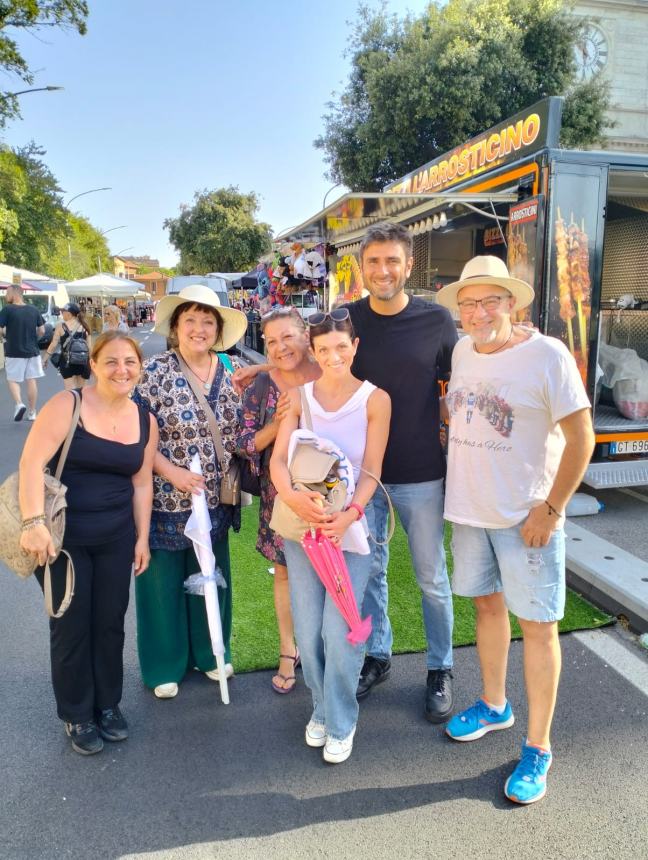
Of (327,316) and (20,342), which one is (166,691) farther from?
(20,342)

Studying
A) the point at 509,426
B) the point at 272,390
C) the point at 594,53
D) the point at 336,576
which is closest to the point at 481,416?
the point at 509,426

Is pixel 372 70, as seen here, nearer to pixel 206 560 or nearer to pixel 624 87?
pixel 624 87

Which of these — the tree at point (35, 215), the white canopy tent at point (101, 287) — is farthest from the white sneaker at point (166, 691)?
the tree at point (35, 215)

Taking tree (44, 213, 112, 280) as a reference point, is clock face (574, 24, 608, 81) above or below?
above

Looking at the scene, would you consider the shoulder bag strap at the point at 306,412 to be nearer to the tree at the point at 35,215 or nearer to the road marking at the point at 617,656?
the road marking at the point at 617,656

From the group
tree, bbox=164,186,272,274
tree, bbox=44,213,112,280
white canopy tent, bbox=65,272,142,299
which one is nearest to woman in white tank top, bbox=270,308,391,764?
white canopy tent, bbox=65,272,142,299

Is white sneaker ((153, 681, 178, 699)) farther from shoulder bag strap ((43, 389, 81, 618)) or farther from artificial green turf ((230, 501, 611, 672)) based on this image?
shoulder bag strap ((43, 389, 81, 618))

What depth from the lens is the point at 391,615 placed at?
362 centimetres

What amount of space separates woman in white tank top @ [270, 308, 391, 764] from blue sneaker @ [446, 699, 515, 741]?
44 centimetres

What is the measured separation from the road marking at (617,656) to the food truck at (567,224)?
192cm

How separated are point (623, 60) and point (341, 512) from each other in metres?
32.9

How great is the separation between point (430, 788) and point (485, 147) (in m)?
5.45

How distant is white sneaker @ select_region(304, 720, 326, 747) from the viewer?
2502 mm

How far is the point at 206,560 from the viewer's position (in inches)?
105
